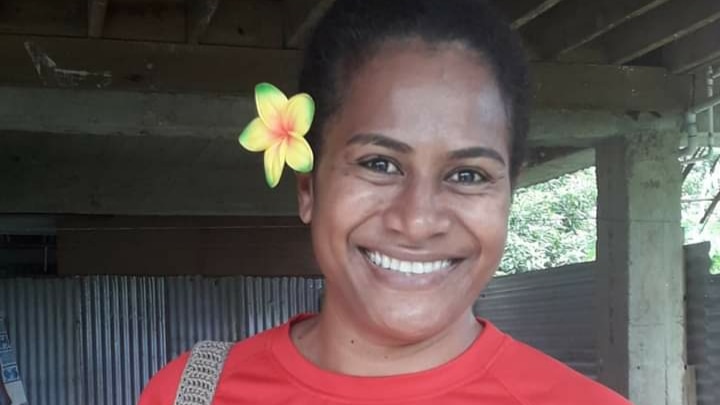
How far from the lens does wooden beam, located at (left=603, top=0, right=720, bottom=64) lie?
3084mm

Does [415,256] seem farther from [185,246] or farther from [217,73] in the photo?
[185,246]

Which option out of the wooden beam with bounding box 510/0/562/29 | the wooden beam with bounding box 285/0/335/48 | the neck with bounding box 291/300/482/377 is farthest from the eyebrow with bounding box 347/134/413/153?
the wooden beam with bounding box 510/0/562/29

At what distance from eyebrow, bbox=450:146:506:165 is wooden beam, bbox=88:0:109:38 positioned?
1.81m

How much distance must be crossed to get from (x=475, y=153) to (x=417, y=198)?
0.32ft

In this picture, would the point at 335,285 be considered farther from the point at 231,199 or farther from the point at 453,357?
the point at 231,199

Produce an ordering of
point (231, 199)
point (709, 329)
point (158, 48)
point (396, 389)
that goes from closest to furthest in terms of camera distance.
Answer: point (396, 389) < point (158, 48) < point (709, 329) < point (231, 199)

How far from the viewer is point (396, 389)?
124 centimetres

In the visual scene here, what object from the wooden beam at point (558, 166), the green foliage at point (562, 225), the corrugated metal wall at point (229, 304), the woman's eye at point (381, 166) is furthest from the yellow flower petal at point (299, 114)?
the green foliage at point (562, 225)

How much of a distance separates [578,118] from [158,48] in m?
1.54

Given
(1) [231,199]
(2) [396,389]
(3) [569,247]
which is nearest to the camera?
(2) [396,389]

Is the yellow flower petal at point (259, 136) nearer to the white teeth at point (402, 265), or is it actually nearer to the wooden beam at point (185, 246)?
the white teeth at point (402, 265)

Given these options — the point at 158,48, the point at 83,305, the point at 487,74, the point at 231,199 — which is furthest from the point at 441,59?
the point at 83,305

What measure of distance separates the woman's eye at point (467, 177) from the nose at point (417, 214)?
34 mm

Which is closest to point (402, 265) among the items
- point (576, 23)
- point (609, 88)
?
point (576, 23)
